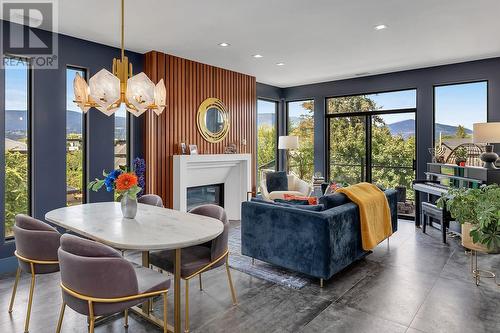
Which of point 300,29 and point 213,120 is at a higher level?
point 300,29

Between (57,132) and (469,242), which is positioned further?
(57,132)

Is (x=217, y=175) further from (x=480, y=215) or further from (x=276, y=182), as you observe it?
(x=480, y=215)

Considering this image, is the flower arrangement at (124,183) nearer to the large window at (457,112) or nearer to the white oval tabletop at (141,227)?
the white oval tabletop at (141,227)

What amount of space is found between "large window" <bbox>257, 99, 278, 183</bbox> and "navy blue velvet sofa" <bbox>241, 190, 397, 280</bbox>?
3528 millimetres

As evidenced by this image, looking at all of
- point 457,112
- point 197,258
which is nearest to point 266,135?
point 457,112

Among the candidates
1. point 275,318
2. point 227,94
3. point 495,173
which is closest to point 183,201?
point 227,94

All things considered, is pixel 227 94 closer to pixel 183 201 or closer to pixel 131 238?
pixel 183 201

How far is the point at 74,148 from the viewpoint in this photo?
4488mm

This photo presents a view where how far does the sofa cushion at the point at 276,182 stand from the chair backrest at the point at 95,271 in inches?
177

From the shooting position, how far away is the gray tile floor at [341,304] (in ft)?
8.57

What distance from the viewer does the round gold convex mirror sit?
5715mm

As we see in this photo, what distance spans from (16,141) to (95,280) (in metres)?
3.01

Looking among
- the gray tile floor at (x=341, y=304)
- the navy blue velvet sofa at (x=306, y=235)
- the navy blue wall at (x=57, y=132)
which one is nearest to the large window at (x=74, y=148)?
the navy blue wall at (x=57, y=132)

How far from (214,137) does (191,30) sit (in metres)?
2.22
